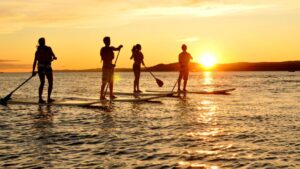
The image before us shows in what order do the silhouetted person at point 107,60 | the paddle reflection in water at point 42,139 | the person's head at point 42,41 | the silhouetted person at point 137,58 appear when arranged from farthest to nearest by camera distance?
the silhouetted person at point 137,58, the silhouetted person at point 107,60, the person's head at point 42,41, the paddle reflection in water at point 42,139

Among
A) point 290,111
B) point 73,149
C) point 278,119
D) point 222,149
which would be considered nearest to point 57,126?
point 73,149

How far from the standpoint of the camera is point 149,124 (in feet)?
38.6

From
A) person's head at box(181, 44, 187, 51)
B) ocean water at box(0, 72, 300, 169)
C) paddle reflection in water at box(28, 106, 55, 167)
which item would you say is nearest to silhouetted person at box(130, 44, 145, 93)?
person's head at box(181, 44, 187, 51)

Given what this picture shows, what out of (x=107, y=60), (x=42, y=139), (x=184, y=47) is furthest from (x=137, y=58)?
(x=42, y=139)

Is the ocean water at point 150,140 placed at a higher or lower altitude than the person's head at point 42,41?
lower

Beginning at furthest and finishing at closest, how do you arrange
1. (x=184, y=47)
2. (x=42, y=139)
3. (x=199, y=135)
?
(x=184, y=47) → (x=199, y=135) → (x=42, y=139)

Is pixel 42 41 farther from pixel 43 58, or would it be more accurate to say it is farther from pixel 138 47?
pixel 138 47

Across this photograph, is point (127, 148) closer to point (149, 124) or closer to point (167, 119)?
point (149, 124)

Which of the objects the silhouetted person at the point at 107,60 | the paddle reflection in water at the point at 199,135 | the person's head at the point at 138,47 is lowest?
the paddle reflection in water at the point at 199,135

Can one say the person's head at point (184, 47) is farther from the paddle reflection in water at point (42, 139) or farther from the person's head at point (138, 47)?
the paddle reflection in water at point (42, 139)

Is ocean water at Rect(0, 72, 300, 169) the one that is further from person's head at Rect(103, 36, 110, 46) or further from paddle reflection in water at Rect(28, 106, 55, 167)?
person's head at Rect(103, 36, 110, 46)

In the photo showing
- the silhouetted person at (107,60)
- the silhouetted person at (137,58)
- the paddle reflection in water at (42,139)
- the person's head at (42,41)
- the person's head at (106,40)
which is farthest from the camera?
the silhouetted person at (137,58)

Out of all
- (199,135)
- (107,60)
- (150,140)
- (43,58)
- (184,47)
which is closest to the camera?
(150,140)

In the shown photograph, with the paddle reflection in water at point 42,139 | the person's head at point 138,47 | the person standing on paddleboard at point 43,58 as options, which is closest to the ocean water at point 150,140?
the paddle reflection in water at point 42,139
